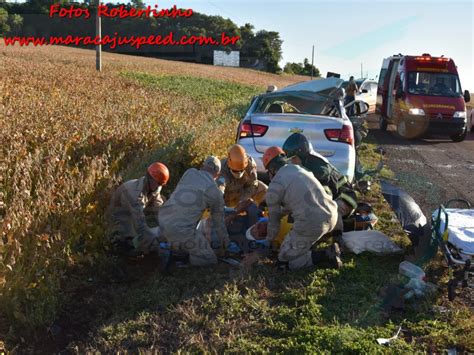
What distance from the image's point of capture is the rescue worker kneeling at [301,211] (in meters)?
4.82

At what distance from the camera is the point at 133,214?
16.9 ft

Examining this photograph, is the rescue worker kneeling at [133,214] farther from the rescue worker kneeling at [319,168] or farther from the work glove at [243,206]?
the rescue worker kneeling at [319,168]

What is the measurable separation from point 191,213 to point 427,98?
11581mm

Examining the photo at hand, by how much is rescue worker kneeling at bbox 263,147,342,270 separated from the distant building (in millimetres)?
79153

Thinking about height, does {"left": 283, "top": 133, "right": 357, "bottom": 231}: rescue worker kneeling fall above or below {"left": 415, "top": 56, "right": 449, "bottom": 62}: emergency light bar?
below

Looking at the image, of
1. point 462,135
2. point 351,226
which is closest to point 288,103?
point 351,226

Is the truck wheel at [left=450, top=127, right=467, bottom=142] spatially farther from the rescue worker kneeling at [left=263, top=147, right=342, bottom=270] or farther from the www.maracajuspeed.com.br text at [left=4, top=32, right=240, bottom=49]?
the www.maracajuspeed.com.br text at [left=4, top=32, right=240, bottom=49]

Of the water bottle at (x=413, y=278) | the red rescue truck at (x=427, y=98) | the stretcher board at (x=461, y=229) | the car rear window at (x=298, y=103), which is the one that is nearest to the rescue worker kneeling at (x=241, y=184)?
the car rear window at (x=298, y=103)

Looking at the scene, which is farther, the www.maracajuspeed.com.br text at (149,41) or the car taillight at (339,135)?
the www.maracajuspeed.com.br text at (149,41)

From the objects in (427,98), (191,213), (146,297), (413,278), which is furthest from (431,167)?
(146,297)

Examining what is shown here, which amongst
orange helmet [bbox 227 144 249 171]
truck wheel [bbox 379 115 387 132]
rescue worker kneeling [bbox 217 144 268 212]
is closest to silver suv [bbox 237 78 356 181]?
rescue worker kneeling [bbox 217 144 268 212]

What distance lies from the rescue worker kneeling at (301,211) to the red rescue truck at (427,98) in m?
10.6

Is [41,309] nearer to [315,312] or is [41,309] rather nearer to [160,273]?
[160,273]

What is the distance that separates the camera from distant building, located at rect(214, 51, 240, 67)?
82.2m
